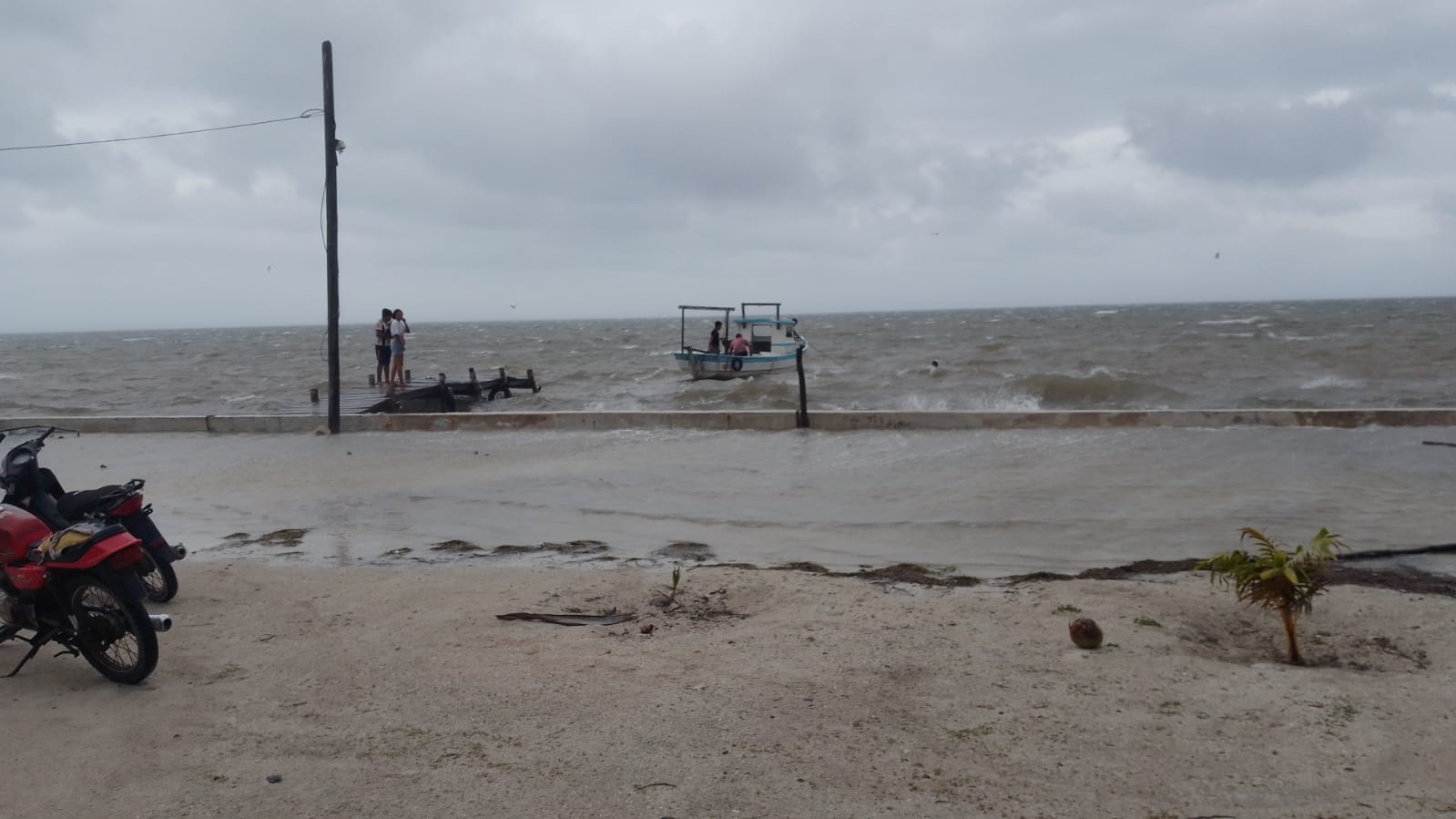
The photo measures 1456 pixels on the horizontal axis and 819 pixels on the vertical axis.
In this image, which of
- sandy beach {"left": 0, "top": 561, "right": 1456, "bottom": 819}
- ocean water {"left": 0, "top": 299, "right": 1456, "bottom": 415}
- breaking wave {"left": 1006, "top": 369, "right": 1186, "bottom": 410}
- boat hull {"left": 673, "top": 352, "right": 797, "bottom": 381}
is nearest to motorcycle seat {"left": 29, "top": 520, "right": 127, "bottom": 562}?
sandy beach {"left": 0, "top": 561, "right": 1456, "bottom": 819}

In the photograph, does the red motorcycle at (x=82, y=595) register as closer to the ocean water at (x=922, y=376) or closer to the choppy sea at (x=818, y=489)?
the choppy sea at (x=818, y=489)

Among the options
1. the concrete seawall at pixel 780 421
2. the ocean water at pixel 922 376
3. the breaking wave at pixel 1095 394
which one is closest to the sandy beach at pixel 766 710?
the concrete seawall at pixel 780 421

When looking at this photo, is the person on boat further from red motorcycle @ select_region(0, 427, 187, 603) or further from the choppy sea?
red motorcycle @ select_region(0, 427, 187, 603)

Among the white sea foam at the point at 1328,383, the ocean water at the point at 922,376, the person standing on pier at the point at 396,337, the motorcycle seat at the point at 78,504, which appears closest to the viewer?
the motorcycle seat at the point at 78,504

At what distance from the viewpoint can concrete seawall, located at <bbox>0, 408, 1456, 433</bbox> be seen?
13.3 m

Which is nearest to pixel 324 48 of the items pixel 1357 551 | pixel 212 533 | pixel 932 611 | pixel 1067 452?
pixel 212 533

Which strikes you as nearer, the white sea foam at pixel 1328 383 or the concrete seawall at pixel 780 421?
the concrete seawall at pixel 780 421

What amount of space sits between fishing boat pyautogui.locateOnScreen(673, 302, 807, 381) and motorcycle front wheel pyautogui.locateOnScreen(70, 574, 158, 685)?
25463 millimetres

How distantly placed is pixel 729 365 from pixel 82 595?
87.2ft

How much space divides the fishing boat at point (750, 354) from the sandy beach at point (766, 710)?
24699 millimetres

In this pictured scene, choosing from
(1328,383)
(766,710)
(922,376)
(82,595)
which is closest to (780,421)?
(766,710)

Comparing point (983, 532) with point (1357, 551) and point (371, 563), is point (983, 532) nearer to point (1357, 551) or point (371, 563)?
point (1357, 551)

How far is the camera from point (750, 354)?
31.1 metres

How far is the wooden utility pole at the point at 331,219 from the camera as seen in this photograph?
43.5ft
